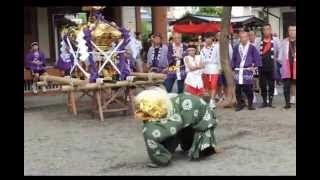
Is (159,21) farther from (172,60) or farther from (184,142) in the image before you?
(184,142)

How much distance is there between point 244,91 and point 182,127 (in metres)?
3.38

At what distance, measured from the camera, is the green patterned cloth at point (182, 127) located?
18.7 feet

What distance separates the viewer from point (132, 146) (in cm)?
686

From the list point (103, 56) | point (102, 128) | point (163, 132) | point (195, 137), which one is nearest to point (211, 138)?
point (195, 137)

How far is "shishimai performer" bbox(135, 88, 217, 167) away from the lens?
18.5 feet

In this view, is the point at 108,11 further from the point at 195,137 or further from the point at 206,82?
the point at 195,137

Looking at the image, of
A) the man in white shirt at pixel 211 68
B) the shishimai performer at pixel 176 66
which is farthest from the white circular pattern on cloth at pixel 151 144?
the man in white shirt at pixel 211 68

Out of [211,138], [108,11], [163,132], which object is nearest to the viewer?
[163,132]

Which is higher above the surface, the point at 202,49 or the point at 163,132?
the point at 202,49

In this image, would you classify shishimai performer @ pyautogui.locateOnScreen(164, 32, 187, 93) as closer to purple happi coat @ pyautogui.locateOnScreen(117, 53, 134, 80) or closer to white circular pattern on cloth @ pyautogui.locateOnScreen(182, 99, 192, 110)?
purple happi coat @ pyautogui.locateOnScreen(117, 53, 134, 80)

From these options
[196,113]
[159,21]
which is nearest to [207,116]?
[196,113]

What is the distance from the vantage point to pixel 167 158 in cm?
582
